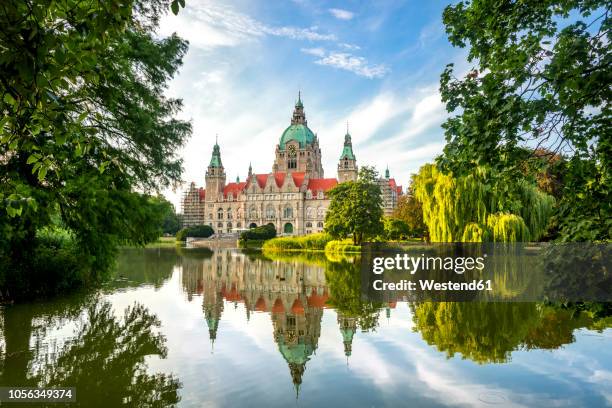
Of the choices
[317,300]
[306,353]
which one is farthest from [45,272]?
[306,353]

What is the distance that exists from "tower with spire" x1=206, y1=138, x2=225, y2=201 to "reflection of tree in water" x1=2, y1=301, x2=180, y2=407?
8493 centimetres

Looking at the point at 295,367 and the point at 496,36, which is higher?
the point at 496,36

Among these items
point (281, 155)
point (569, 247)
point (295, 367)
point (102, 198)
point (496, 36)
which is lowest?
point (295, 367)

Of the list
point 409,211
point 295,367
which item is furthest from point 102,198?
point 409,211

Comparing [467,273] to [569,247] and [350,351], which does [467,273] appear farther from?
[569,247]

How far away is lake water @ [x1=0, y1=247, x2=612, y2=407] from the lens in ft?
18.2

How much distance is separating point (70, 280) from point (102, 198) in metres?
4.67

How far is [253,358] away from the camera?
706cm

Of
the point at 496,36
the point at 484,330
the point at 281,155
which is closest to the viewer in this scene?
the point at 496,36

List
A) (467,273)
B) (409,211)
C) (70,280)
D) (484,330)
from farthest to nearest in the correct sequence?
(409,211) → (467,273) → (70,280) → (484,330)

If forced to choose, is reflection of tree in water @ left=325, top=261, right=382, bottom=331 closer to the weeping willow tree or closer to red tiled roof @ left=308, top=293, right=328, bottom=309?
red tiled roof @ left=308, top=293, right=328, bottom=309

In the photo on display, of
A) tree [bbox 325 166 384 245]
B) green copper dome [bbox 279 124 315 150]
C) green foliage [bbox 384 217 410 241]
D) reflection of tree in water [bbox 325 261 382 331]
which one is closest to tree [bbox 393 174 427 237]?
green foliage [bbox 384 217 410 241]

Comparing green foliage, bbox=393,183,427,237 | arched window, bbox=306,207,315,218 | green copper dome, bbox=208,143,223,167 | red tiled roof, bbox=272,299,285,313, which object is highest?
green copper dome, bbox=208,143,223,167

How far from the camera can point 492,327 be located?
9180mm
